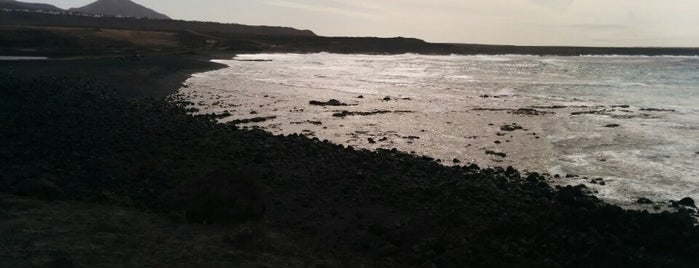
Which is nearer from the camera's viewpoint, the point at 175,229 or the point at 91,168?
the point at 175,229

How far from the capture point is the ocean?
1605 cm

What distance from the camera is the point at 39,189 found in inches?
369

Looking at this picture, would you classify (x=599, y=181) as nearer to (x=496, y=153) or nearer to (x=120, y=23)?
(x=496, y=153)

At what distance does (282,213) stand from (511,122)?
1681 centimetres

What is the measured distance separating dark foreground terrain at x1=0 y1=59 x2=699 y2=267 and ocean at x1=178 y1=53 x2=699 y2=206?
103 inches

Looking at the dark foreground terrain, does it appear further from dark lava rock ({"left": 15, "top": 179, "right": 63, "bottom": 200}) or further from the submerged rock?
the submerged rock

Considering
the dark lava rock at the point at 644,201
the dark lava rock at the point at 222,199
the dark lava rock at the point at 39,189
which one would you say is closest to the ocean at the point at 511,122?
the dark lava rock at the point at 644,201

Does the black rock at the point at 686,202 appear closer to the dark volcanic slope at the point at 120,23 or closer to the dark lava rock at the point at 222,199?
the dark lava rock at the point at 222,199

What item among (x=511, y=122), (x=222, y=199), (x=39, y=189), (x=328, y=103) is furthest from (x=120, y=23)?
(x=222, y=199)

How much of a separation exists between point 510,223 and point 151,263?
5.83m

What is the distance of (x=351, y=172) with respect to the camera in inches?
541

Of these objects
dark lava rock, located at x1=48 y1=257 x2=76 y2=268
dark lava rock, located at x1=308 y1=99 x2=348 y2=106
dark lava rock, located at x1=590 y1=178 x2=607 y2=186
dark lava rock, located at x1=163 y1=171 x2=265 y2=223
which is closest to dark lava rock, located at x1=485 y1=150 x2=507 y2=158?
dark lava rock, located at x1=590 y1=178 x2=607 y2=186

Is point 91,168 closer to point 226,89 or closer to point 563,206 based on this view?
point 563,206

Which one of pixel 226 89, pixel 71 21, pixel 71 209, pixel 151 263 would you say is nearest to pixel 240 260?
pixel 151 263
